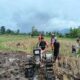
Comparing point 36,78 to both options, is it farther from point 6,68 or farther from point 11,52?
point 11,52

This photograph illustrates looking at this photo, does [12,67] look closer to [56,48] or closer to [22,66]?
[22,66]

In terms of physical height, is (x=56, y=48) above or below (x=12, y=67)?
above

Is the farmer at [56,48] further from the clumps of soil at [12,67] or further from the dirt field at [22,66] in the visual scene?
the clumps of soil at [12,67]

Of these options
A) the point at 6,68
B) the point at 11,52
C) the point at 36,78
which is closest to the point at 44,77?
the point at 36,78

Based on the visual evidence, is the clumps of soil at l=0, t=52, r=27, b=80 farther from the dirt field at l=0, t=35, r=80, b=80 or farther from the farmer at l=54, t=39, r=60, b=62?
the farmer at l=54, t=39, r=60, b=62

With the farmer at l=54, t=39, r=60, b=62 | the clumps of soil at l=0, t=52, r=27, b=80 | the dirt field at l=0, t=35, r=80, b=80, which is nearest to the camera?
the farmer at l=54, t=39, r=60, b=62

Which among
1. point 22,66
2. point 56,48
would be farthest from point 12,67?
point 56,48

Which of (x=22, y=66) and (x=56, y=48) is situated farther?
(x=22, y=66)

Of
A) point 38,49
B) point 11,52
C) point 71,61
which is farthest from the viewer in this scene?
point 11,52

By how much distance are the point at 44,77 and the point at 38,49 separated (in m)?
1.75

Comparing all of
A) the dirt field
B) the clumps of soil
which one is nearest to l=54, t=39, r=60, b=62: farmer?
the dirt field

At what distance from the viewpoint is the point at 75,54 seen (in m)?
29.2

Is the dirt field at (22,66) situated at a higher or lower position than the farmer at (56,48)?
lower

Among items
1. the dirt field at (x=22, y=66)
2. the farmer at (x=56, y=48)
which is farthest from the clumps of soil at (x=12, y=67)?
the farmer at (x=56, y=48)
